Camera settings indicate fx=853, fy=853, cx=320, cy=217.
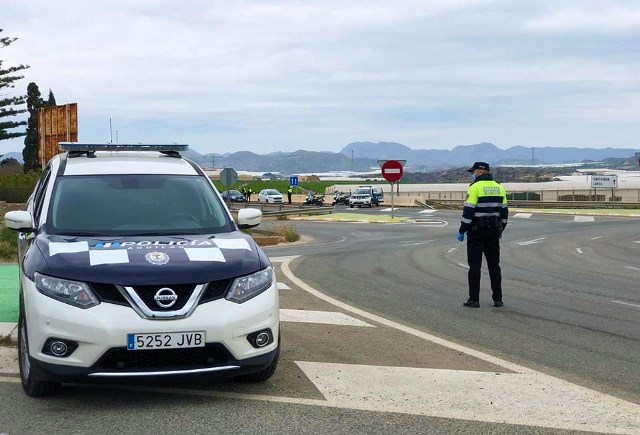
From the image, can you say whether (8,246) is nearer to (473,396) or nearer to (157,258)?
(157,258)

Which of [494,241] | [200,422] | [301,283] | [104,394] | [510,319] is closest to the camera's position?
[200,422]

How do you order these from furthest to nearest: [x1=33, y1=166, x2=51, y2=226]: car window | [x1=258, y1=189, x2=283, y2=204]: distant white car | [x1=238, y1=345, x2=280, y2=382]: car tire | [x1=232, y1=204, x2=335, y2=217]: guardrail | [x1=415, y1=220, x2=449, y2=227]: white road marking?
[x1=258, y1=189, x2=283, y2=204]: distant white car
[x1=232, y1=204, x2=335, y2=217]: guardrail
[x1=415, y1=220, x2=449, y2=227]: white road marking
[x1=33, y1=166, x2=51, y2=226]: car window
[x1=238, y1=345, x2=280, y2=382]: car tire

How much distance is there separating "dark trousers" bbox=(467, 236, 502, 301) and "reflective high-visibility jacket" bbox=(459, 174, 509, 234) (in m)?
0.25

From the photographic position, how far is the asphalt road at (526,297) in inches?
306

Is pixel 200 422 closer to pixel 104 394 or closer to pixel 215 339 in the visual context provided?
pixel 215 339

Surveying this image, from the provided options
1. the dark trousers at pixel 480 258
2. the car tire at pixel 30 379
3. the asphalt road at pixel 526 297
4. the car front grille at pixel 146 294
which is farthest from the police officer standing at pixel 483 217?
the car tire at pixel 30 379

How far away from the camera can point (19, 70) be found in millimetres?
53094

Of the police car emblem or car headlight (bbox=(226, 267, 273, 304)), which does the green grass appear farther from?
car headlight (bbox=(226, 267, 273, 304))

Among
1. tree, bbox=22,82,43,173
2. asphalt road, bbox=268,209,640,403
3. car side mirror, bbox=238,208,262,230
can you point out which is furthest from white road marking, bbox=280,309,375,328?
tree, bbox=22,82,43,173

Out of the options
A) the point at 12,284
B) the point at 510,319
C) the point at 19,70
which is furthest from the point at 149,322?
the point at 19,70

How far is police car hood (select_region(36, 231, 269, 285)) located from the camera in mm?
5598

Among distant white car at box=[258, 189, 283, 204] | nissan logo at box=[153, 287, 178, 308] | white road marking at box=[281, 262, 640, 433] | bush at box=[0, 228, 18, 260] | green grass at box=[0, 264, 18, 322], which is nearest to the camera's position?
white road marking at box=[281, 262, 640, 433]

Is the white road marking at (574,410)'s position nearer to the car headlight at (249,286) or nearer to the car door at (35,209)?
the car headlight at (249,286)

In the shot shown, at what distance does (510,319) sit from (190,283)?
17.8ft
